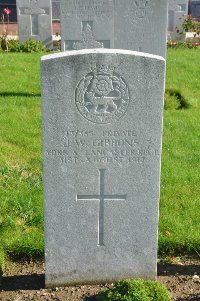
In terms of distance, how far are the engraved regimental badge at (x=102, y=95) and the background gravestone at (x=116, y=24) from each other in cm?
570

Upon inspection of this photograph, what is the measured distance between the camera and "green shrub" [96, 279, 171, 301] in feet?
11.7

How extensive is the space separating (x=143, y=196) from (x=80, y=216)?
485 millimetres

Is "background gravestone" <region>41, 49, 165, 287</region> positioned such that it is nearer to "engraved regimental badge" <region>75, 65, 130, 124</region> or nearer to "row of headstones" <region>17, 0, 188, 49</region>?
"engraved regimental badge" <region>75, 65, 130, 124</region>

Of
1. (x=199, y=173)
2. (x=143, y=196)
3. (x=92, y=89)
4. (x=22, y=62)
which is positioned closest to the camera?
(x=92, y=89)

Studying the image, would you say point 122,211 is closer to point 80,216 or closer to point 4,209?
point 80,216

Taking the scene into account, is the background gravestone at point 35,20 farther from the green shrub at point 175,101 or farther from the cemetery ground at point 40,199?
the green shrub at point 175,101

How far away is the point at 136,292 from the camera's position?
3582mm

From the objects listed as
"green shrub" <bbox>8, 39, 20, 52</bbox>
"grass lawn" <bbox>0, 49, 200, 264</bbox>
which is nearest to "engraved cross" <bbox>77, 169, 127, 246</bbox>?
"grass lawn" <bbox>0, 49, 200, 264</bbox>

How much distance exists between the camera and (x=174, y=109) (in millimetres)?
8711

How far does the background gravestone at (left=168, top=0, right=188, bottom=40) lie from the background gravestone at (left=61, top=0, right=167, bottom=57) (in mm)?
7835

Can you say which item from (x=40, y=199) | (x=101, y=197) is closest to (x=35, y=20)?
(x=40, y=199)

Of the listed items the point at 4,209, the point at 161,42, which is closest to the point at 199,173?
the point at 4,209

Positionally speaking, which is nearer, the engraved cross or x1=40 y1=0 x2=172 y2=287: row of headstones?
x1=40 y1=0 x2=172 y2=287: row of headstones

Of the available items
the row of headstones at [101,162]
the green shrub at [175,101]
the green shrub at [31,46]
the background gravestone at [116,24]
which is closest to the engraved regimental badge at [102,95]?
the row of headstones at [101,162]
